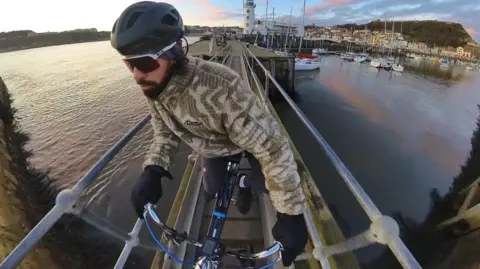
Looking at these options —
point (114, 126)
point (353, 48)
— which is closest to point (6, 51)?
point (114, 126)

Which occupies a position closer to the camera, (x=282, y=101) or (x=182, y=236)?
(x=182, y=236)

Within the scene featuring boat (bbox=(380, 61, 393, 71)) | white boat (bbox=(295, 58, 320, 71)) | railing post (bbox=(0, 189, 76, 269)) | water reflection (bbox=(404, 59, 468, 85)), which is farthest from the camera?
boat (bbox=(380, 61, 393, 71))

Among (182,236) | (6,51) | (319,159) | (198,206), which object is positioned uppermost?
(6,51)

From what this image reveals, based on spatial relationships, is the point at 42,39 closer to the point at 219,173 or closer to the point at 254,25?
the point at 254,25

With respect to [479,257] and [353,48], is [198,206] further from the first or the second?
[353,48]

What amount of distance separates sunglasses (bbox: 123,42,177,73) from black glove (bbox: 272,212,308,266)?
1153 mm

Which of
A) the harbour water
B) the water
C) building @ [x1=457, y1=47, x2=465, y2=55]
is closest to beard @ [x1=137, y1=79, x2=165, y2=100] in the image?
the harbour water

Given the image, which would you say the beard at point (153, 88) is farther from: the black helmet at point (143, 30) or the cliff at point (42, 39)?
the cliff at point (42, 39)

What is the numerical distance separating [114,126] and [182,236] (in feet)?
61.8

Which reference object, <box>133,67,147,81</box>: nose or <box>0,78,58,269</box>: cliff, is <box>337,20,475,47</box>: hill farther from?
<box>133,67,147,81</box>: nose

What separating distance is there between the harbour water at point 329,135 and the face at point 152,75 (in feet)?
29.8

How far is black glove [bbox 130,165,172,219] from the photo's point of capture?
195 centimetres

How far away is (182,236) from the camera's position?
1.83m

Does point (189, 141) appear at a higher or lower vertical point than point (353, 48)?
lower
